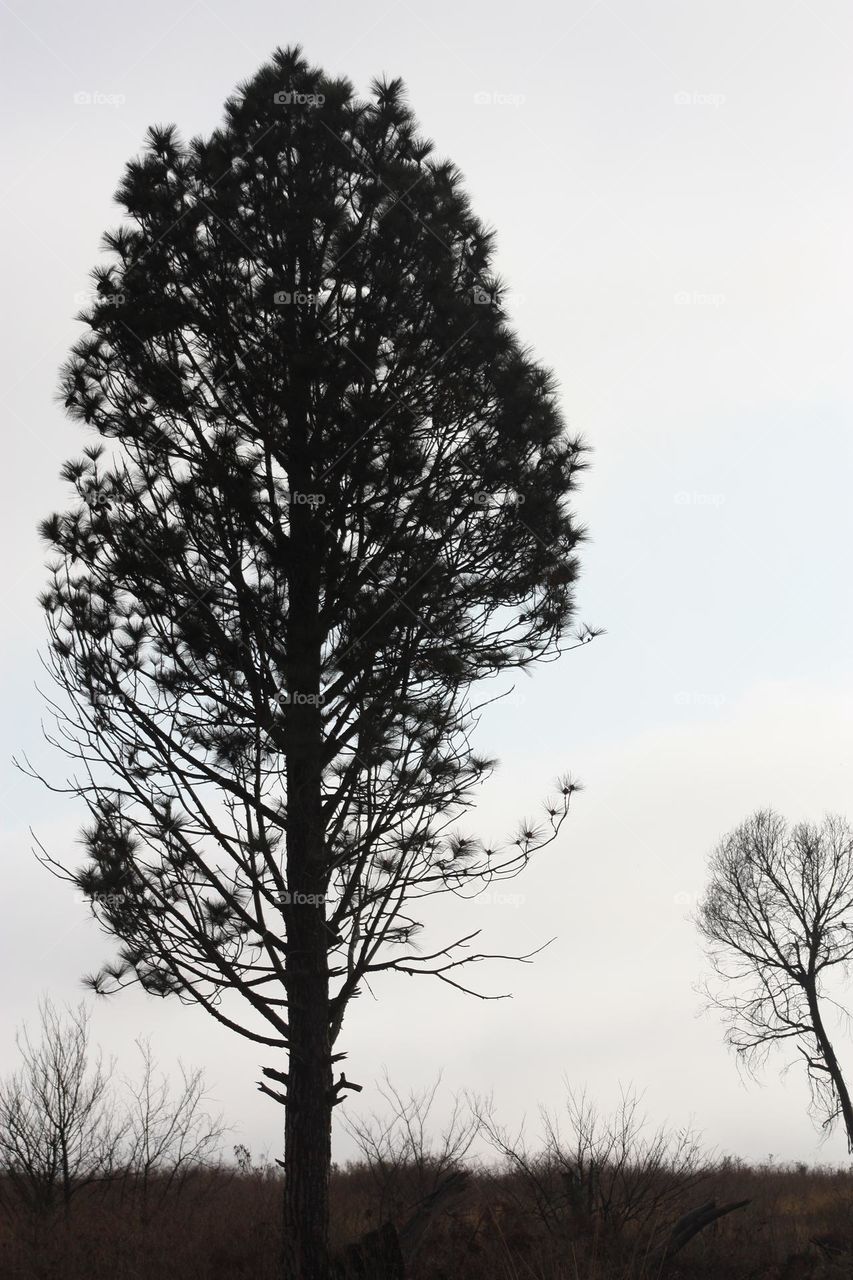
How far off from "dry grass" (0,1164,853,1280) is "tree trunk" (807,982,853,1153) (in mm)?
5986

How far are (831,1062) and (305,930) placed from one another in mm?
22149

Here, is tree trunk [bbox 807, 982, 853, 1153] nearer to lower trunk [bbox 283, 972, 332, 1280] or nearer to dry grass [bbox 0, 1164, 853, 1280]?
dry grass [bbox 0, 1164, 853, 1280]

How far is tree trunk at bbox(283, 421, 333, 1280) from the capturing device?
7664mm

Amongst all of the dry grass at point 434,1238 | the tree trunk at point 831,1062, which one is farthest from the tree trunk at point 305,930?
the tree trunk at point 831,1062

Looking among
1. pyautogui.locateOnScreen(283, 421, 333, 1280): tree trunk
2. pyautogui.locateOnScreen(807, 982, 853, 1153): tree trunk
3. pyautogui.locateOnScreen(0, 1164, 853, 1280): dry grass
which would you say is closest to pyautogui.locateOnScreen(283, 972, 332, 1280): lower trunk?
pyautogui.locateOnScreen(283, 421, 333, 1280): tree trunk

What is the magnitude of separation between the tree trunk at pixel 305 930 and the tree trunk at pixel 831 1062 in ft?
70.7

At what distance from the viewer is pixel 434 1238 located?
37.9 ft

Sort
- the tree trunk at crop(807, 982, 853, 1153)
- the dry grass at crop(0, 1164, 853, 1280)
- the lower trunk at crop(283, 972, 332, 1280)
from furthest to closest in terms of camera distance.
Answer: the tree trunk at crop(807, 982, 853, 1153) < the dry grass at crop(0, 1164, 853, 1280) < the lower trunk at crop(283, 972, 332, 1280)

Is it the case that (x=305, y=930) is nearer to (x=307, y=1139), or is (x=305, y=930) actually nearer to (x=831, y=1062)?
(x=307, y=1139)

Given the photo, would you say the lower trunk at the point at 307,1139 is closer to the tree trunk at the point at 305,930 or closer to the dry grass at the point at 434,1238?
the tree trunk at the point at 305,930

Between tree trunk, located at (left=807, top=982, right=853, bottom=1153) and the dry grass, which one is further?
tree trunk, located at (left=807, top=982, right=853, bottom=1153)

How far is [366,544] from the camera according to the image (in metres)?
8.93

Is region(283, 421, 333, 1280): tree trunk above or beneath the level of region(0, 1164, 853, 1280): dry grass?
above

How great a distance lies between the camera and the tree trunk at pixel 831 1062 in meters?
25.6
